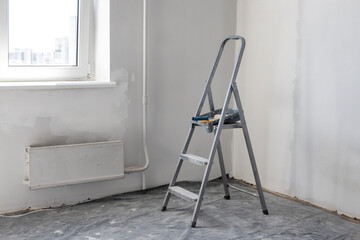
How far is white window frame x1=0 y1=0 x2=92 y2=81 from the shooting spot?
10.7 feet

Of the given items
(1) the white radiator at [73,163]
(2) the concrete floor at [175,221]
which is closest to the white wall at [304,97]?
(2) the concrete floor at [175,221]

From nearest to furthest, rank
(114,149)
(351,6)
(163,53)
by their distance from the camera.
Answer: (351,6) → (114,149) → (163,53)

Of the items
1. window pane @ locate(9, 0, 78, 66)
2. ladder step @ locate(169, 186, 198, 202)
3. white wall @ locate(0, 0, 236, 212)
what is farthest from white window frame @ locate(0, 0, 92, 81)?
ladder step @ locate(169, 186, 198, 202)

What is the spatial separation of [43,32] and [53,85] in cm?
45

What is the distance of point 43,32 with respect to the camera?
3.45m

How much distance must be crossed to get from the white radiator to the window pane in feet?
2.20

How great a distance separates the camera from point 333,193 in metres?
3.36

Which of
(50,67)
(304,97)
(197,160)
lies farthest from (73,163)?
(304,97)

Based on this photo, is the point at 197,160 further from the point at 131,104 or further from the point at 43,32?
the point at 43,32

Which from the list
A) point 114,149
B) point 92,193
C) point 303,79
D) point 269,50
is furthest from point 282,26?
point 92,193

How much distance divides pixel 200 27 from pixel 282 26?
67cm

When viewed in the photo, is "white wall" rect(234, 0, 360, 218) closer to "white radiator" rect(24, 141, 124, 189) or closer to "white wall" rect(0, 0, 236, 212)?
"white wall" rect(0, 0, 236, 212)

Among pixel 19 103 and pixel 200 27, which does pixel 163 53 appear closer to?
pixel 200 27

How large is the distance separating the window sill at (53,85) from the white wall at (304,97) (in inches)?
49.1
